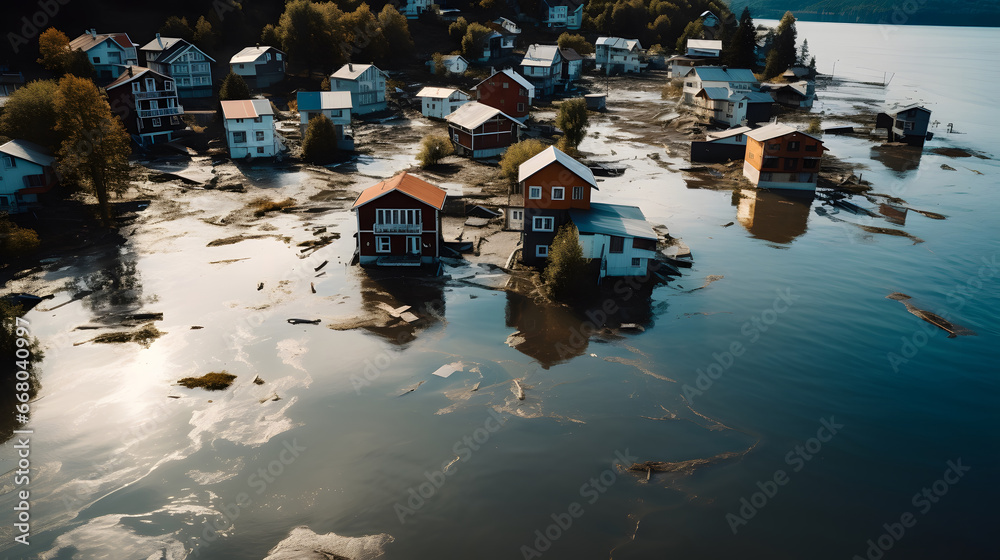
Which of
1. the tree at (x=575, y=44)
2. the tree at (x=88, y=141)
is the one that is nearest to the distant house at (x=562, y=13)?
the tree at (x=575, y=44)

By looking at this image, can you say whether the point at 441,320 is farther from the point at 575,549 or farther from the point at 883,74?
the point at 883,74

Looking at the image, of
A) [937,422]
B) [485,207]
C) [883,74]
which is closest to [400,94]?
[485,207]

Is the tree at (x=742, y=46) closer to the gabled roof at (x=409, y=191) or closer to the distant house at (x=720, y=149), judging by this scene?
the distant house at (x=720, y=149)

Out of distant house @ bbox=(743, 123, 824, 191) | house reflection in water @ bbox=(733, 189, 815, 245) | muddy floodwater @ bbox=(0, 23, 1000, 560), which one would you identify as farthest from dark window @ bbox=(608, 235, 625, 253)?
distant house @ bbox=(743, 123, 824, 191)

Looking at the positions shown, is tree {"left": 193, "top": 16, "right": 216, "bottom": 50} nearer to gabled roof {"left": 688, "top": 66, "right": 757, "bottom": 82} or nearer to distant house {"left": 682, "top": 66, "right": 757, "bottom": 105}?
distant house {"left": 682, "top": 66, "right": 757, "bottom": 105}

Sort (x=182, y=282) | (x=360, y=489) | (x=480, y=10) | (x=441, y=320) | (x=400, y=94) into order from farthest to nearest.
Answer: (x=480, y=10) → (x=400, y=94) → (x=182, y=282) → (x=441, y=320) → (x=360, y=489)

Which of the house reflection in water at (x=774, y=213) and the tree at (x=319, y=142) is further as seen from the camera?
the tree at (x=319, y=142)
